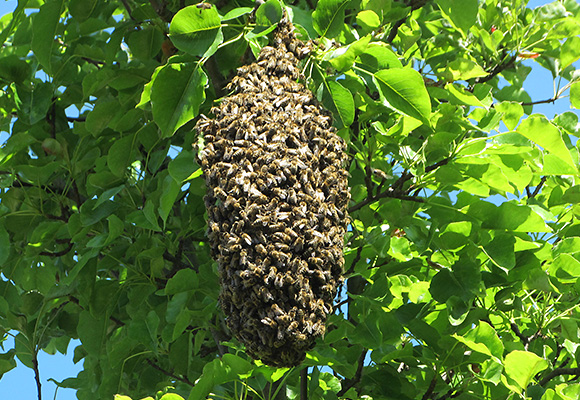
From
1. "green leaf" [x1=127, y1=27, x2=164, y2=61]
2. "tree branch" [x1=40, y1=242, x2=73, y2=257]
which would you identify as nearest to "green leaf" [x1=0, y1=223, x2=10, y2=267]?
"tree branch" [x1=40, y1=242, x2=73, y2=257]

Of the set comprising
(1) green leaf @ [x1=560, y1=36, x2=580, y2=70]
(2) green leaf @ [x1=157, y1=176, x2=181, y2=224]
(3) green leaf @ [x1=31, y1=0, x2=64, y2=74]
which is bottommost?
(2) green leaf @ [x1=157, y1=176, x2=181, y2=224]

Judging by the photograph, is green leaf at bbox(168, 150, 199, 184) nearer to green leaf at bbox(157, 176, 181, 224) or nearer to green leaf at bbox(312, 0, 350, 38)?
green leaf at bbox(157, 176, 181, 224)

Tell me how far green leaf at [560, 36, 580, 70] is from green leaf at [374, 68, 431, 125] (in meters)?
0.74

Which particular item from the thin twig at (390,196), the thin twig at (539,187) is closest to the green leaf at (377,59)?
the thin twig at (390,196)

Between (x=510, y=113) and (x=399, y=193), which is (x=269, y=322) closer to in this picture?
(x=399, y=193)

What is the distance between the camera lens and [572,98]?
2.25m

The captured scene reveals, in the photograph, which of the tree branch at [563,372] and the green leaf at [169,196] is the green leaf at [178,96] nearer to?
the green leaf at [169,196]

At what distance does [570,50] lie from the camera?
2279mm

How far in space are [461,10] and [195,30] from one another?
747mm

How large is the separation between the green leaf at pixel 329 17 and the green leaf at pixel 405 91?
154 mm

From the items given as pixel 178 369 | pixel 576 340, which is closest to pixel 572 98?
pixel 576 340

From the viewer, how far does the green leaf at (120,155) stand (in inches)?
89.7

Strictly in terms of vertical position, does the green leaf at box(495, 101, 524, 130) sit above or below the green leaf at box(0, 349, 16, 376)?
below

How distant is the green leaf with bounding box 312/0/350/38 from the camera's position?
5.84 feet
